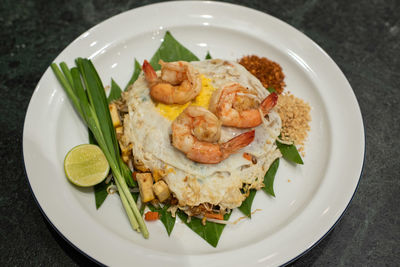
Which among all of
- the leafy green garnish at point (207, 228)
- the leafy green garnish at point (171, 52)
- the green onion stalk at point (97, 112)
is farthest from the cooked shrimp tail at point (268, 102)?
the green onion stalk at point (97, 112)

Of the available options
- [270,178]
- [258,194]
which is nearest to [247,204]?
[258,194]

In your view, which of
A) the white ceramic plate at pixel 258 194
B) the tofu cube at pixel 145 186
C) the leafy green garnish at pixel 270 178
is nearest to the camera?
the white ceramic plate at pixel 258 194

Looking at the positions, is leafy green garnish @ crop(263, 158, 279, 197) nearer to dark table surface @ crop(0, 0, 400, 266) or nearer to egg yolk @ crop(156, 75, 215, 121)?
dark table surface @ crop(0, 0, 400, 266)

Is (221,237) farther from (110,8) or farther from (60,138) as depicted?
(110,8)

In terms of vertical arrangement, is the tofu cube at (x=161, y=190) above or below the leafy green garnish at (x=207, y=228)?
above

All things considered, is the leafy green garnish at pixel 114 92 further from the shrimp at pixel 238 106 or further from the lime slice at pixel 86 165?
the shrimp at pixel 238 106

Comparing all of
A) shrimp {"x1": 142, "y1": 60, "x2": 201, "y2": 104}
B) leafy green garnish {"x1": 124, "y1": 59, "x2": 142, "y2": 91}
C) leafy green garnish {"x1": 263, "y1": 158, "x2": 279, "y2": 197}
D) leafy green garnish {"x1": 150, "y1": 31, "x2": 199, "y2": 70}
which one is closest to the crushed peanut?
leafy green garnish {"x1": 263, "y1": 158, "x2": 279, "y2": 197}

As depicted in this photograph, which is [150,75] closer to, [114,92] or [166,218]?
[114,92]
